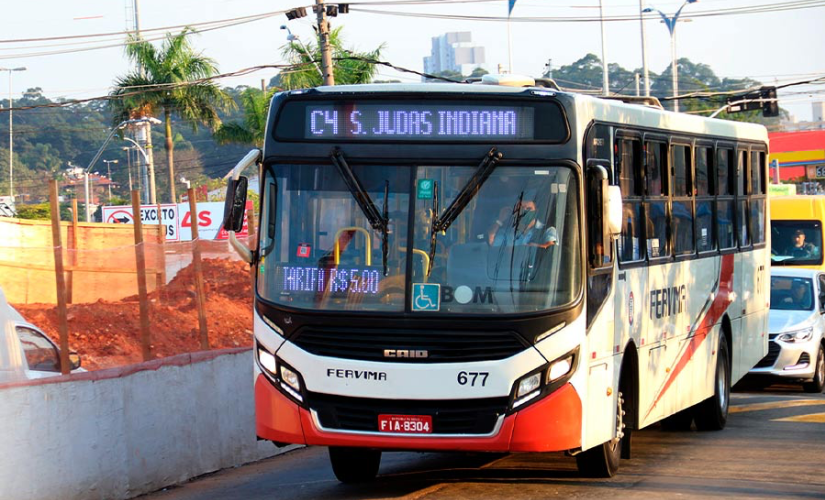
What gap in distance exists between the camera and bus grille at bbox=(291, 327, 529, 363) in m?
8.10

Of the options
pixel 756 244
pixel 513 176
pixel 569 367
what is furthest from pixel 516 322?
pixel 756 244

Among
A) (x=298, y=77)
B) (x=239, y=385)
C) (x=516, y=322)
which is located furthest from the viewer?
(x=298, y=77)

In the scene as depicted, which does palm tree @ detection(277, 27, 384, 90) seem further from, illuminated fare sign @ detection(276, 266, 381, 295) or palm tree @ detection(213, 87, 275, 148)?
illuminated fare sign @ detection(276, 266, 381, 295)

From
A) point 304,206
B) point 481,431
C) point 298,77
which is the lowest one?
point 481,431

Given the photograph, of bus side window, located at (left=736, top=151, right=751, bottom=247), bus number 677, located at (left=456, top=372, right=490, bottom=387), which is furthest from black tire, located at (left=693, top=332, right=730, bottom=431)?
bus number 677, located at (left=456, top=372, right=490, bottom=387)

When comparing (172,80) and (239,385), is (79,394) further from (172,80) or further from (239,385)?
(172,80)

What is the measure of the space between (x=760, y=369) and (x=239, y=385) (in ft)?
30.1

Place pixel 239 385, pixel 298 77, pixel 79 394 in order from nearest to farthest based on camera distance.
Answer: pixel 79 394 < pixel 239 385 < pixel 298 77

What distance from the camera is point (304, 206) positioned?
862 centimetres

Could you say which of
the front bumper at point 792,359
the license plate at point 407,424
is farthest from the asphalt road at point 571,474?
the front bumper at point 792,359

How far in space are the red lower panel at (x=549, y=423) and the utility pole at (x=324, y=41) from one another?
22262mm

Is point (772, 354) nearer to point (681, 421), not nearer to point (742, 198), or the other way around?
point (742, 198)

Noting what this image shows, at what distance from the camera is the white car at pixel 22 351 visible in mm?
10188

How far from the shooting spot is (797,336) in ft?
58.6
